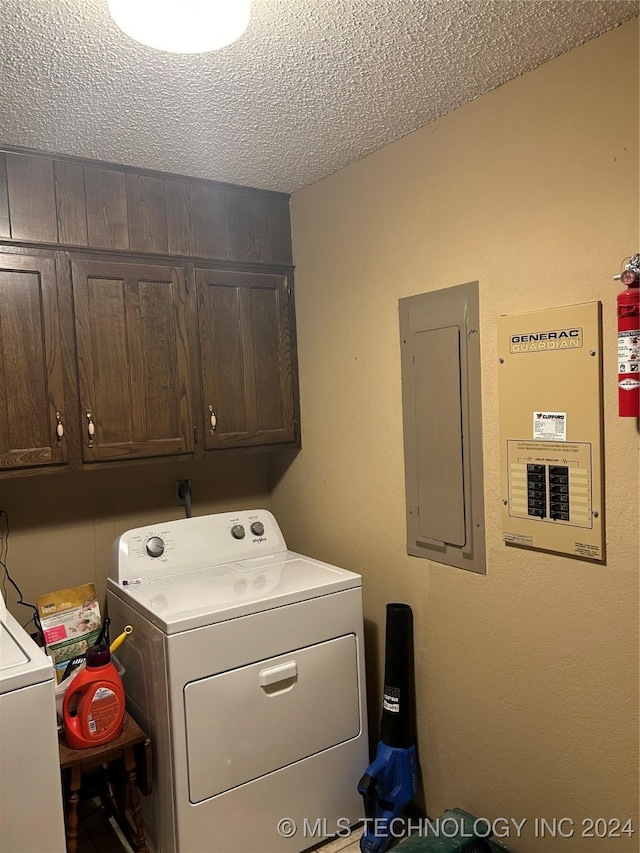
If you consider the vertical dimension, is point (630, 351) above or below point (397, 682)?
above

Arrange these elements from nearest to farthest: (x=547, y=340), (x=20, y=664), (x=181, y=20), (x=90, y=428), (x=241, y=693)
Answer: (x=181, y=20)
(x=20, y=664)
(x=547, y=340)
(x=241, y=693)
(x=90, y=428)

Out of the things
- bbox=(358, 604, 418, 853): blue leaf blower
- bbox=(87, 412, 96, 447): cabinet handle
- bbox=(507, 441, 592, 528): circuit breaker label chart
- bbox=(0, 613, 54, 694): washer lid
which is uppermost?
bbox=(87, 412, 96, 447): cabinet handle

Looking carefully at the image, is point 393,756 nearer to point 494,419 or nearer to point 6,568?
point 494,419

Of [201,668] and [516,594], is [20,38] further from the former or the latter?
[516,594]

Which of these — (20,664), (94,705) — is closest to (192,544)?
(94,705)

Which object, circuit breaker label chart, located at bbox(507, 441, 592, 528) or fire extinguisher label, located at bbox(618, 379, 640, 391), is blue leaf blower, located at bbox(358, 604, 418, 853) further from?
fire extinguisher label, located at bbox(618, 379, 640, 391)

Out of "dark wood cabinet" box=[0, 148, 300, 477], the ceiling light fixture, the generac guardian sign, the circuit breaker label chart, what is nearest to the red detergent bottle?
"dark wood cabinet" box=[0, 148, 300, 477]

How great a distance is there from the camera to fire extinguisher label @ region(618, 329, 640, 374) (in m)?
1.48

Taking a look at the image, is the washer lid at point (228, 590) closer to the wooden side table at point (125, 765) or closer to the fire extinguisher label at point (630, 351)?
the wooden side table at point (125, 765)

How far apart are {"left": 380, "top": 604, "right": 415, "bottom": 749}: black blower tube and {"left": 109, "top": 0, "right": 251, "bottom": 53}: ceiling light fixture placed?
178 centimetres

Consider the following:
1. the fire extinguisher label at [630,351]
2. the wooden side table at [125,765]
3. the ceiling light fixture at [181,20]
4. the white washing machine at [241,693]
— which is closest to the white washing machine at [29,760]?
the wooden side table at [125,765]

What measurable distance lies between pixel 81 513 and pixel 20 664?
93 centimetres

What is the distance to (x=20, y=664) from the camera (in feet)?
5.26

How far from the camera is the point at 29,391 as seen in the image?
208cm
